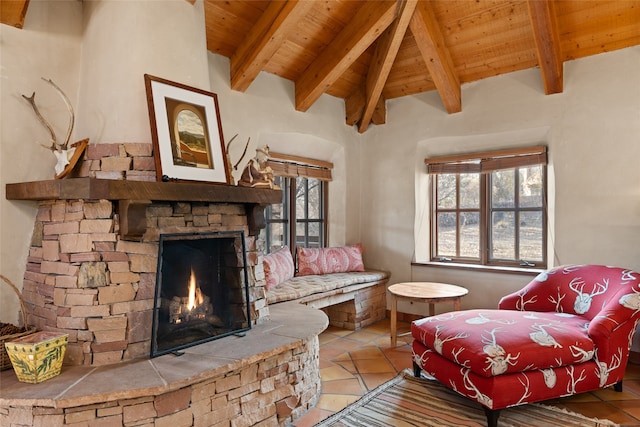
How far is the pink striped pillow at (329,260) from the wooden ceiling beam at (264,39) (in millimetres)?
1818

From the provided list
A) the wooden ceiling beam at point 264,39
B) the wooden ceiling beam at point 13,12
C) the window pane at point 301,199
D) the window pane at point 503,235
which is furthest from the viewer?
the window pane at point 301,199

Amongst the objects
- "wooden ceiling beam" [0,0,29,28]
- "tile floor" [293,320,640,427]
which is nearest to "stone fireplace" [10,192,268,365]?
"wooden ceiling beam" [0,0,29,28]

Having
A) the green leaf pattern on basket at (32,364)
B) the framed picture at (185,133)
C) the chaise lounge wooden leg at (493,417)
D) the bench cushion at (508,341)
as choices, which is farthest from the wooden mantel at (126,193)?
the chaise lounge wooden leg at (493,417)

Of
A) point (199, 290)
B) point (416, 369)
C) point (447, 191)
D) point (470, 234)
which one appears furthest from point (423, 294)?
point (199, 290)

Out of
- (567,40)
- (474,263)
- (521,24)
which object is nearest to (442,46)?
(521,24)

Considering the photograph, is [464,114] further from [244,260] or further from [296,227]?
[244,260]

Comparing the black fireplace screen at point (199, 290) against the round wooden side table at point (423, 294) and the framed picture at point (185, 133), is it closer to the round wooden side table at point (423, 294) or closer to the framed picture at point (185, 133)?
the framed picture at point (185, 133)

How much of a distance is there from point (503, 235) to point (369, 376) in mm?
2211

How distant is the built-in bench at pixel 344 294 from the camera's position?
3.63 metres

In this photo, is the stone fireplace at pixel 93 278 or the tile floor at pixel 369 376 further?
the tile floor at pixel 369 376

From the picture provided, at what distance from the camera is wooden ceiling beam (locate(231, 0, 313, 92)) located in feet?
9.81

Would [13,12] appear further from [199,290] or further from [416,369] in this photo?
[416,369]

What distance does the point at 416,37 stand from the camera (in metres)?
3.61

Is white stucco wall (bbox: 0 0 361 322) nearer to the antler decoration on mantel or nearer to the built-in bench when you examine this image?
the antler decoration on mantel
